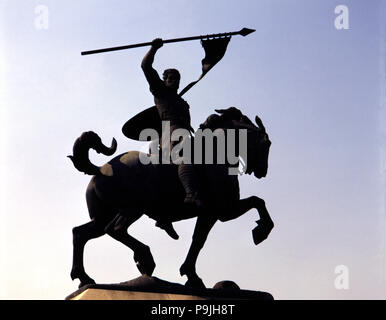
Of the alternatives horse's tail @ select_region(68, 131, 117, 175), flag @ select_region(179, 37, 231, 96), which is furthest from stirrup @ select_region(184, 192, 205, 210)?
flag @ select_region(179, 37, 231, 96)

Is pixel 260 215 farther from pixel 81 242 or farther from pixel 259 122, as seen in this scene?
pixel 81 242

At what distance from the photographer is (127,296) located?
1223 cm

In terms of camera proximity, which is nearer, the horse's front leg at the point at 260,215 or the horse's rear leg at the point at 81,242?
the horse's rear leg at the point at 81,242

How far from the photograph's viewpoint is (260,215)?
13.2 m

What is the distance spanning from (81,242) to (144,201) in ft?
3.19

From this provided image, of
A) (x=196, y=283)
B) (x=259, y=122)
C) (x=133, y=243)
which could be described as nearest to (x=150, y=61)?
(x=259, y=122)

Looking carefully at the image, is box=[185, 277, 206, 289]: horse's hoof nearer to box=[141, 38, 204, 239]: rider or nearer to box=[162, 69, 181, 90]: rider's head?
box=[141, 38, 204, 239]: rider

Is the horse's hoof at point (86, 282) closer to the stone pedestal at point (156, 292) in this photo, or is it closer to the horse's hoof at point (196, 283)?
the stone pedestal at point (156, 292)

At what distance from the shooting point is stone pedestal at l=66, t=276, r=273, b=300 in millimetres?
12180

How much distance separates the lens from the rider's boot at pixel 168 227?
1322cm

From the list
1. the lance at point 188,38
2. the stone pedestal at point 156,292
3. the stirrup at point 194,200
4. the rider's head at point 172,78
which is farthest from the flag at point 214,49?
the stone pedestal at point 156,292
